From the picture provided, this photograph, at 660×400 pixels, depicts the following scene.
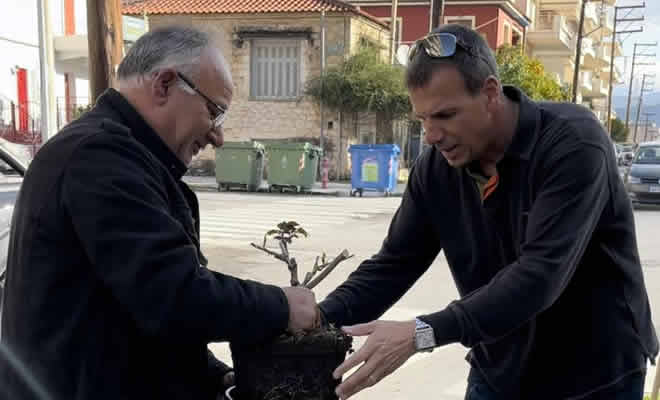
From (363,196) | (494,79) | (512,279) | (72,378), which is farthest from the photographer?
(363,196)

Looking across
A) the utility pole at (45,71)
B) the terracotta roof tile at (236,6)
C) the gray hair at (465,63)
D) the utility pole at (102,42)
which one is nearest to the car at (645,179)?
the terracotta roof tile at (236,6)

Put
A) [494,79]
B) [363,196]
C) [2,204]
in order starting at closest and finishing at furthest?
[494,79], [2,204], [363,196]

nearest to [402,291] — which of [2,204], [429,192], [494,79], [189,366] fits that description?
[429,192]

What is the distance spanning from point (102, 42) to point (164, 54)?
6.21m

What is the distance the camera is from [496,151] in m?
2.36

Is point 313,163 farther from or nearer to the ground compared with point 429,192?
nearer to the ground

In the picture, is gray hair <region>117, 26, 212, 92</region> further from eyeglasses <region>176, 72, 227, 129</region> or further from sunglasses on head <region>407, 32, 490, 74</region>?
sunglasses on head <region>407, 32, 490, 74</region>

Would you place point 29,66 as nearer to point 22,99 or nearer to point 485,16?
point 22,99

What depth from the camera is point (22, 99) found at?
2339 cm

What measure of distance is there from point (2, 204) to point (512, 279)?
3.23 metres

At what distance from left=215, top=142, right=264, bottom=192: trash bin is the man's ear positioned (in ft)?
61.4

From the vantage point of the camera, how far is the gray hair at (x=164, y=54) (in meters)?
1.84

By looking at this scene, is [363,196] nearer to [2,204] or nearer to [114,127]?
[2,204]

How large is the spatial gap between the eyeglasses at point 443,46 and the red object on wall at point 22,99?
22.4m
